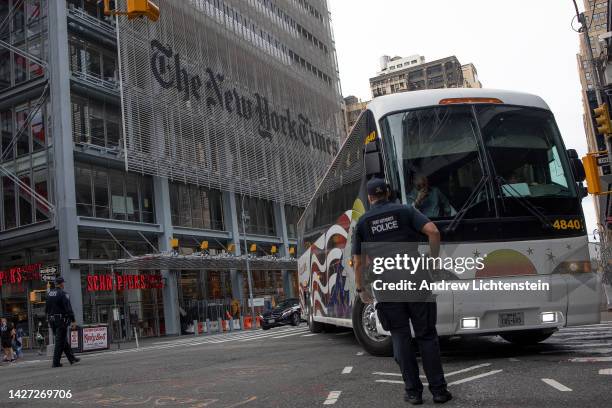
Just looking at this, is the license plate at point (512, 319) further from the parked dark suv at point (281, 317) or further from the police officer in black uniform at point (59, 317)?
the parked dark suv at point (281, 317)

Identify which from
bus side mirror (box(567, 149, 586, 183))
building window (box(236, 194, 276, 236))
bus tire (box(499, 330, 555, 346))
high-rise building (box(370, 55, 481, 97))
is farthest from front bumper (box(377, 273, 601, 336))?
high-rise building (box(370, 55, 481, 97))

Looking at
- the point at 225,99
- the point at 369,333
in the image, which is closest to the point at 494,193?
the point at 369,333

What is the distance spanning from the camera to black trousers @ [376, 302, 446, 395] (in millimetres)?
5031

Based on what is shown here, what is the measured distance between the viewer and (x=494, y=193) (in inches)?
303

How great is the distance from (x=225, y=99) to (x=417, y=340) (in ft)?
122

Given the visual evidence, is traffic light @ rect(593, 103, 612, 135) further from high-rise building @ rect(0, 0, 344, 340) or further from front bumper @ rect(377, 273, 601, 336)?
high-rise building @ rect(0, 0, 344, 340)

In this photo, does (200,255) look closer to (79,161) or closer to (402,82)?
(79,161)

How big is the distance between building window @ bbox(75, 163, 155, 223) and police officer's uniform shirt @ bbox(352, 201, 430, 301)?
91.7 feet

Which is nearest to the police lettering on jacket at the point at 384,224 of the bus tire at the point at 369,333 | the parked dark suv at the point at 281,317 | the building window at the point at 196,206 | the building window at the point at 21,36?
the bus tire at the point at 369,333

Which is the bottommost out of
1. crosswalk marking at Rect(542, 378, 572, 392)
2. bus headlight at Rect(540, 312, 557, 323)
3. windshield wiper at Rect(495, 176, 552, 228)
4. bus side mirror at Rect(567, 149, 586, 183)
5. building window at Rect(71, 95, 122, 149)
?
crosswalk marking at Rect(542, 378, 572, 392)

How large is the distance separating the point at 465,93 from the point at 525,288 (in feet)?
9.30

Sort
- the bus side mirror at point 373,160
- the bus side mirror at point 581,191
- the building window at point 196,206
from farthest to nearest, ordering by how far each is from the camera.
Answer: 1. the building window at point 196,206
2. the bus side mirror at point 581,191
3. the bus side mirror at point 373,160

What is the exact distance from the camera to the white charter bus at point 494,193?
7426 mm

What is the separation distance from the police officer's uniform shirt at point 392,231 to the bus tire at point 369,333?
11.9 ft
